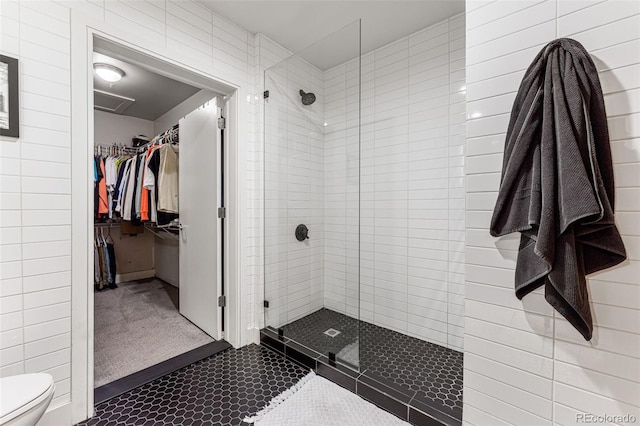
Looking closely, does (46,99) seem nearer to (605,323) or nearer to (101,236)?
(605,323)

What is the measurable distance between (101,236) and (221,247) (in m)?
2.73

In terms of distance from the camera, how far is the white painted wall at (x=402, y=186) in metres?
2.10

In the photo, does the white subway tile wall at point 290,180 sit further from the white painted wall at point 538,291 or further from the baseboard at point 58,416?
the white painted wall at point 538,291

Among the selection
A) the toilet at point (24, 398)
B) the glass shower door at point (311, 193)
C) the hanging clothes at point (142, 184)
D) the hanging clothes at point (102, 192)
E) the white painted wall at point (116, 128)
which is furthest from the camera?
the white painted wall at point (116, 128)

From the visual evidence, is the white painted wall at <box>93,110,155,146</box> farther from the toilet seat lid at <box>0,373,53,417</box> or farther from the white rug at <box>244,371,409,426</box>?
the white rug at <box>244,371,409,426</box>

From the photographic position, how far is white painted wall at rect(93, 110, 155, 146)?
12.7 feet

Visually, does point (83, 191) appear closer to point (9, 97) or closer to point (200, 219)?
point (9, 97)

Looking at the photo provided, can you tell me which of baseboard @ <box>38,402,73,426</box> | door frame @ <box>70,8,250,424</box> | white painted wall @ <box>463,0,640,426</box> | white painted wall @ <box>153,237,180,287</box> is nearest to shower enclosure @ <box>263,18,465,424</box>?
white painted wall @ <box>463,0,640,426</box>

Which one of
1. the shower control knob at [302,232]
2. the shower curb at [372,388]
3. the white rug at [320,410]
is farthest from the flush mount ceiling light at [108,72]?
the white rug at [320,410]

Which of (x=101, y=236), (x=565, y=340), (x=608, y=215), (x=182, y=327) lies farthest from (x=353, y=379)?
(x=101, y=236)

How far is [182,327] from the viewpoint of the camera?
2.53 m

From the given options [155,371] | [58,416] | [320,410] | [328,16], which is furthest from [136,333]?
[328,16]

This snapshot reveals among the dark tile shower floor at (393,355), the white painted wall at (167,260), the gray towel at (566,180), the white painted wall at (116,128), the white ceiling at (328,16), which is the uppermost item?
the white ceiling at (328,16)

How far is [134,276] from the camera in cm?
416
